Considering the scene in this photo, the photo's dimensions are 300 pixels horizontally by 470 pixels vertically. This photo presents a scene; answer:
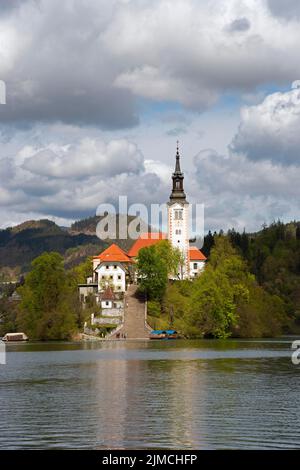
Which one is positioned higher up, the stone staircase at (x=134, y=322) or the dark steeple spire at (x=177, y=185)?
the dark steeple spire at (x=177, y=185)

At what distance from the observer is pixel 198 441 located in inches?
1283

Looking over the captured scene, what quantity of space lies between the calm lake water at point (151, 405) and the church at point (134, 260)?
263 ft

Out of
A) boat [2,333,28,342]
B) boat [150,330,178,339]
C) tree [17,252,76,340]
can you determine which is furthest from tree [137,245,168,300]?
boat [2,333,28,342]

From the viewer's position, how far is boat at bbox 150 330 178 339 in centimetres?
13138

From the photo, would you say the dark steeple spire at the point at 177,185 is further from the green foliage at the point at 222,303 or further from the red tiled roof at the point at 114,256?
the green foliage at the point at 222,303

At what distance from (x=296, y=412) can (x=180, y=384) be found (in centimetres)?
1448

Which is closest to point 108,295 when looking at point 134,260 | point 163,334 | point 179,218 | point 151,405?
point 163,334

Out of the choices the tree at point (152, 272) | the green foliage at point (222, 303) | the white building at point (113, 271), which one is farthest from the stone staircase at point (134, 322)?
the white building at point (113, 271)

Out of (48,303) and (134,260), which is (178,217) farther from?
(48,303)

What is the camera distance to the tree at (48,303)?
130 meters

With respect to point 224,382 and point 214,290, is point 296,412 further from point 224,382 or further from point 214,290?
point 214,290

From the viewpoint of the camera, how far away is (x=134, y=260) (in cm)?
16975

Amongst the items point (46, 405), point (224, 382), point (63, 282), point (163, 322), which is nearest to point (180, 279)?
point (163, 322)

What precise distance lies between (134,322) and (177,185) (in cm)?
4640
